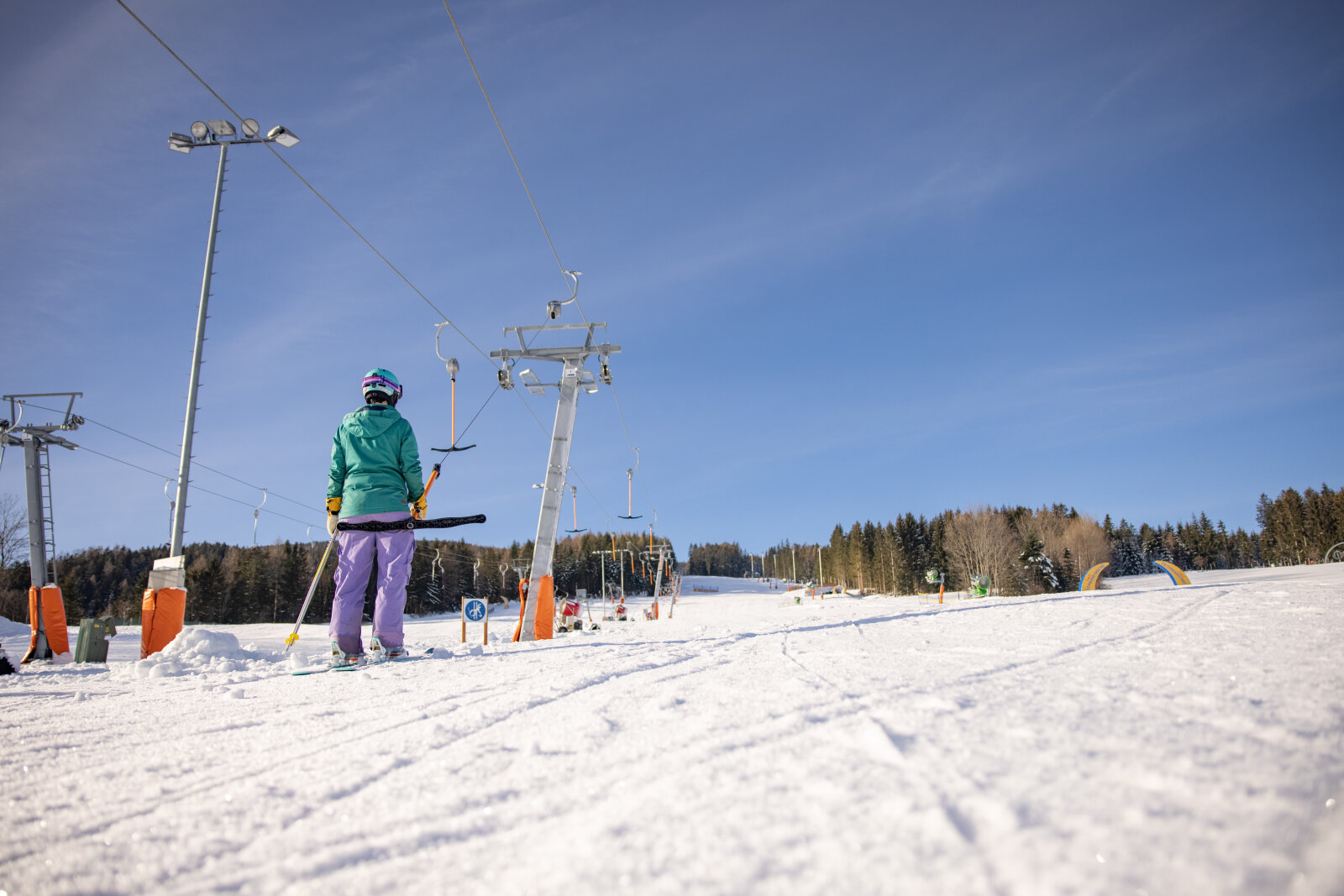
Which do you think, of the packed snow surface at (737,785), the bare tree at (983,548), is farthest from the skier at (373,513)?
the bare tree at (983,548)

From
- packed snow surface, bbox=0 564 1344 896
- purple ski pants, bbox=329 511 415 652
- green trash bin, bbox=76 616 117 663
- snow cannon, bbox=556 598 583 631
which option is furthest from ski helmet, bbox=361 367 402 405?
snow cannon, bbox=556 598 583 631

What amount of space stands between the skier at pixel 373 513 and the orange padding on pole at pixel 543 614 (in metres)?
3.72

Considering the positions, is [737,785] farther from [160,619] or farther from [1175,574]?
[1175,574]

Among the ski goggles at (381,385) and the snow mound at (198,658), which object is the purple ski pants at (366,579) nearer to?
the snow mound at (198,658)

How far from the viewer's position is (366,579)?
4.98 metres

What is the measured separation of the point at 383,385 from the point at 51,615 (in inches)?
324

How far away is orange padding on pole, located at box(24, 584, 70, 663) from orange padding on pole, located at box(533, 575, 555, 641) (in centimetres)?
707

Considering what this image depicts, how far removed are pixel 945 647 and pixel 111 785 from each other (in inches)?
152

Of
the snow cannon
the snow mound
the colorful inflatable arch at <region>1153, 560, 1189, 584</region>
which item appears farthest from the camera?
the colorful inflatable arch at <region>1153, 560, 1189, 584</region>

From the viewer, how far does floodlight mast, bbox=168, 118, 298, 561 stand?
24.8ft

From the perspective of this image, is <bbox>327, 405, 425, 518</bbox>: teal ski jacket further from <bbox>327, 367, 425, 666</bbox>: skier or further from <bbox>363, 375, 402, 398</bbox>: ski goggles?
<bbox>363, 375, 402, 398</bbox>: ski goggles

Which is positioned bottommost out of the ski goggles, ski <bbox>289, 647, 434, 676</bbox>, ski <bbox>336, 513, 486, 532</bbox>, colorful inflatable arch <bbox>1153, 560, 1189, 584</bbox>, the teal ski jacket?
colorful inflatable arch <bbox>1153, 560, 1189, 584</bbox>

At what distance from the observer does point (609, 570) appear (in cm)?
9056

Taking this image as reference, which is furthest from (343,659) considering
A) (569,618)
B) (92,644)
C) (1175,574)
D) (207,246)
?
Result: (1175,574)
